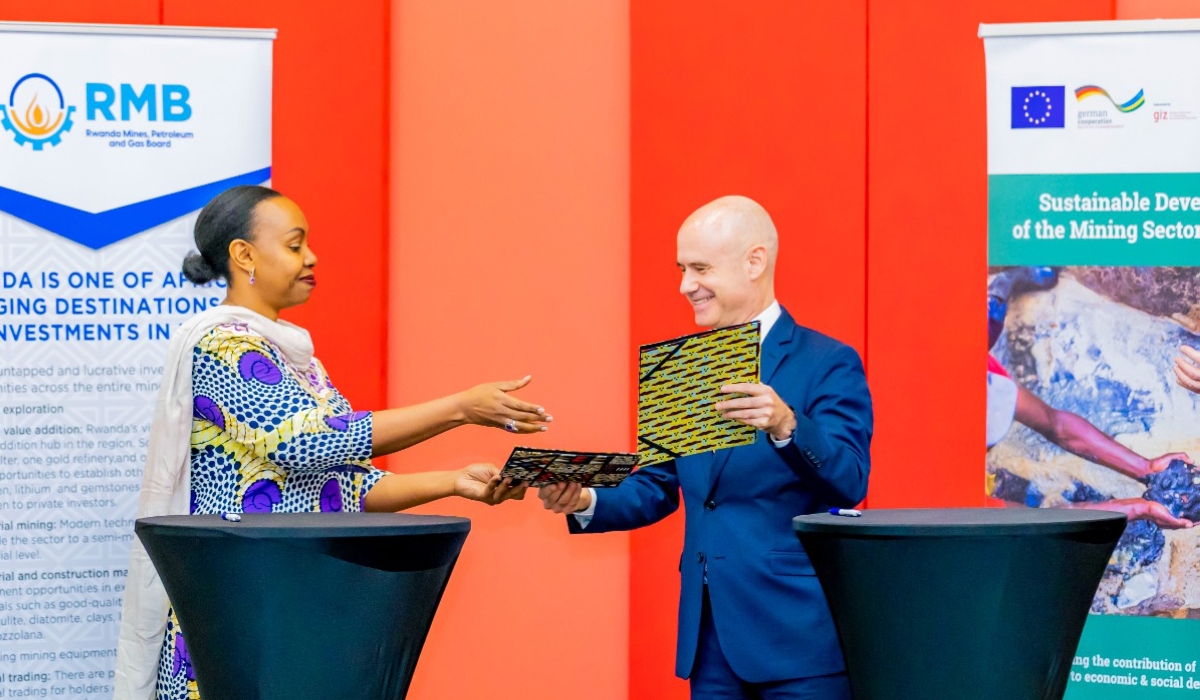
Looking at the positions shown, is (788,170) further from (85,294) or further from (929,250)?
(85,294)

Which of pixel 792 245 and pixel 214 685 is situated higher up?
pixel 792 245

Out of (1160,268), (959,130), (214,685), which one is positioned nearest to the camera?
(214,685)

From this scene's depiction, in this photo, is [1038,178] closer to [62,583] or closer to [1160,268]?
[1160,268]

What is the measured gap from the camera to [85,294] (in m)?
3.81

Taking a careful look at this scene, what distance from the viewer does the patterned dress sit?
277 cm

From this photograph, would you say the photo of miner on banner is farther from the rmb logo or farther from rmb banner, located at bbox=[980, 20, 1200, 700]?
the rmb logo

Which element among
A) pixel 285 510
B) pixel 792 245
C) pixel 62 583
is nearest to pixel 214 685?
pixel 285 510

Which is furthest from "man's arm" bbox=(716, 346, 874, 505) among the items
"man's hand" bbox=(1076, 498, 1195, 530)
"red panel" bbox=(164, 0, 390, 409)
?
"red panel" bbox=(164, 0, 390, 409)

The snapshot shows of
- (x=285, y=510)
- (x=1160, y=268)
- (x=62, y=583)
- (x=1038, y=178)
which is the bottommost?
(x=62, y=583)

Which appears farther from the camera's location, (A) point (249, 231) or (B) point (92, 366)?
(B) point (92, 366)

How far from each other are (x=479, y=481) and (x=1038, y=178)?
1.80 meters

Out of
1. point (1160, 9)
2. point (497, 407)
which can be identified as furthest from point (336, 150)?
point (1160, 9)

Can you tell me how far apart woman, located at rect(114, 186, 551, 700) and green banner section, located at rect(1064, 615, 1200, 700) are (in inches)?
69.1

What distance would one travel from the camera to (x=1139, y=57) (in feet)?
12.3
